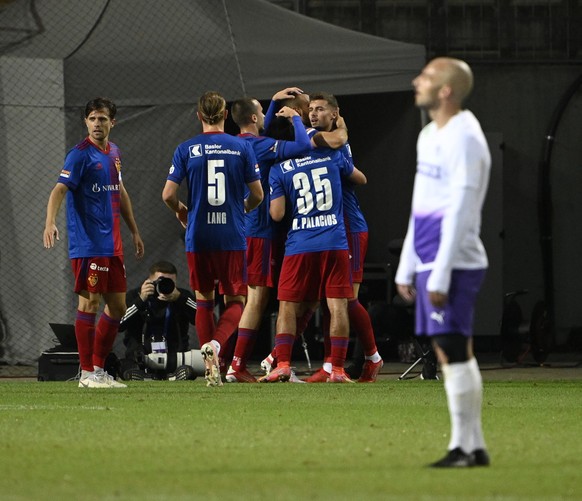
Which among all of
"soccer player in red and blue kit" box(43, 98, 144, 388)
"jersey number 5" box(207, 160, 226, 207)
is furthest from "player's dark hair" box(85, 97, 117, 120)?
"jersey number 5" box(207, 160, 226, 207)

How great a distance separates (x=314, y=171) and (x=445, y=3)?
7195mm

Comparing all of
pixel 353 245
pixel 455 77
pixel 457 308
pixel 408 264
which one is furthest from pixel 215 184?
pixel 457 308

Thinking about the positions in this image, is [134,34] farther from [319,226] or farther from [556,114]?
[556,114]

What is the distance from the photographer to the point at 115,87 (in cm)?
1399

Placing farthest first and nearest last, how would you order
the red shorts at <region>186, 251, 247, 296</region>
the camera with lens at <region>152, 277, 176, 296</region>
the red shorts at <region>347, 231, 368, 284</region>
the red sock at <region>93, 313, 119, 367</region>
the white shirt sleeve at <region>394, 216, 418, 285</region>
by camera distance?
1. the camera with lens at <region>152, 277, 176, 296</region>
2. the red shorts at <region>347, 231, 368, 284</region>
3. the red sock at <region>93, 313, 119, 367</region>
4. the red shorts at <region>186, 251, 247, 296</region>
5. the white shirt sleeve at <region>394, 216, 418, 285</region>

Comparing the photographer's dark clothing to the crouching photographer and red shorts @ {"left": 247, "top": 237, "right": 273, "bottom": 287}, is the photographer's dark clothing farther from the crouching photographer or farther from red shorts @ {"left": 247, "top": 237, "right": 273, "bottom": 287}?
red shorts @ {"left": 247, "top": 237, "right": 273, "bottom": 287}

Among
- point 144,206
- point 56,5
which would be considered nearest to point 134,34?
point 56,5

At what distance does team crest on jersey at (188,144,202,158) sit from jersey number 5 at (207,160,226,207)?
99 millimetres

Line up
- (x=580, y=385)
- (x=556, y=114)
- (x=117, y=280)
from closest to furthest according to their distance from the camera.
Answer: (x=117, y=280) < (x=580, y=385) < (x=556, y=114)

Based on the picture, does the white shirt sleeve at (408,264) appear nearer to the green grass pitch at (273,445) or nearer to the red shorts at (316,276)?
the green grass pitch at (273,445)

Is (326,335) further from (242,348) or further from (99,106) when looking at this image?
(99,106)

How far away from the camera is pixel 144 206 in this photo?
1415 cm

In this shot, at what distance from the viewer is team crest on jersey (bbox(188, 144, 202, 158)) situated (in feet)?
33.2

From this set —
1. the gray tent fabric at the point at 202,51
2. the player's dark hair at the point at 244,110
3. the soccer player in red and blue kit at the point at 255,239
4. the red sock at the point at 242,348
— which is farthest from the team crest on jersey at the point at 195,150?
the gray tent fabric at the point at 202,51
